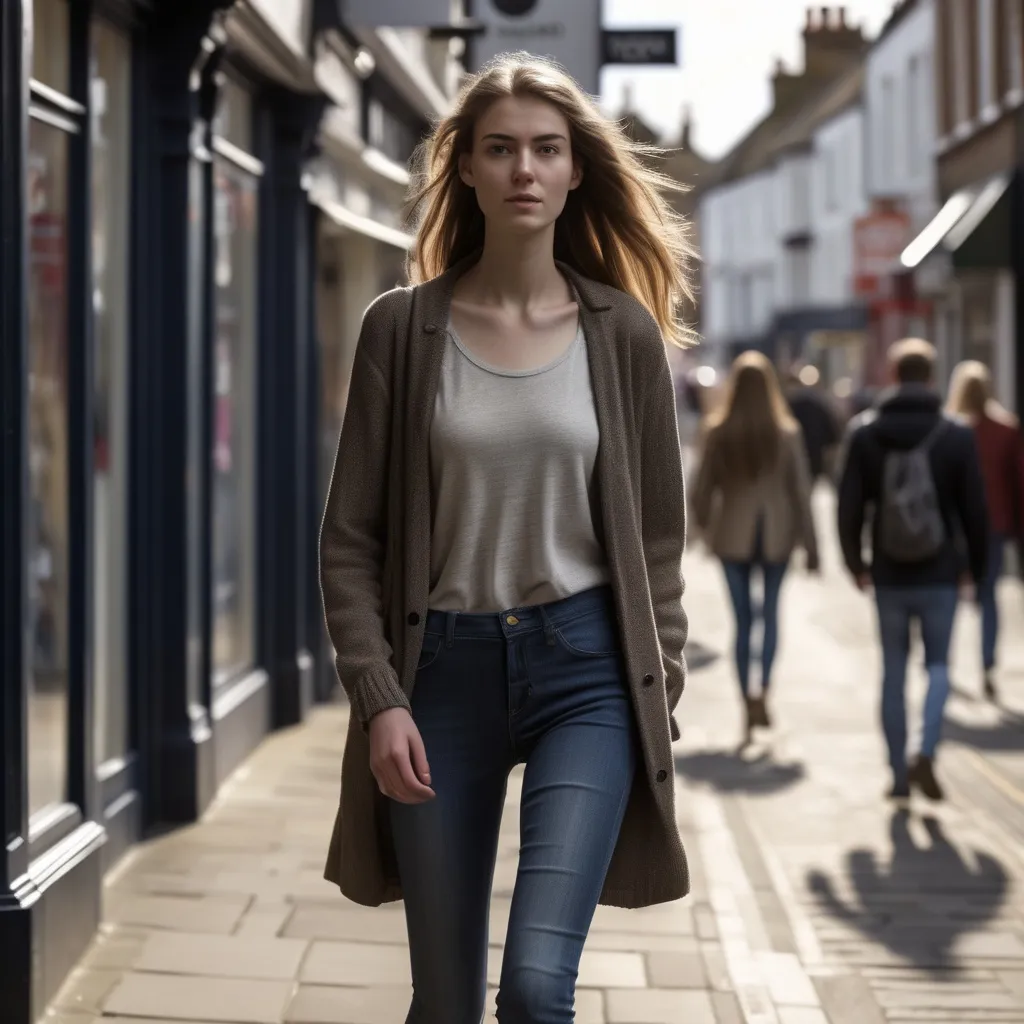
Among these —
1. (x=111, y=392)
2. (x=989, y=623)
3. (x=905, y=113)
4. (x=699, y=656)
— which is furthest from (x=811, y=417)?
(x=905, y=113)

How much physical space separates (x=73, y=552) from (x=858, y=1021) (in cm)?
247

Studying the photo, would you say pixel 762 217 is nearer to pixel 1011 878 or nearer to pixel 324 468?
pixel 324 468

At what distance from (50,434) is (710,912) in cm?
244

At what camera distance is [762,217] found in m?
64.1

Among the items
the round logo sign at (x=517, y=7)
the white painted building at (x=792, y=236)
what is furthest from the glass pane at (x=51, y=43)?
the white painted building at (x=792, y=236)

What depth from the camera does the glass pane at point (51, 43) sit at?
586 centimetres

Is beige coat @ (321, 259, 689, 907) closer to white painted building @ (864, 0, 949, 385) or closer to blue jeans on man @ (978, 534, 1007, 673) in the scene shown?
blue jeans on man @ (978, 534, 1007, 673)

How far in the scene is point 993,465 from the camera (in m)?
11.5

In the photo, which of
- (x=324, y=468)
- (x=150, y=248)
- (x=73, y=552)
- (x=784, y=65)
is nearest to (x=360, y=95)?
(x=324, y=468)

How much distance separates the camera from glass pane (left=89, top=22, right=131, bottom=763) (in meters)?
7.06

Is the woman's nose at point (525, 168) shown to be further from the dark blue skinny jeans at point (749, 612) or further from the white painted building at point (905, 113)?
the white painted building at point (905, 113)

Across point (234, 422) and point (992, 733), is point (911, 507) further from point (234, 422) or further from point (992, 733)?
point (234, 422)

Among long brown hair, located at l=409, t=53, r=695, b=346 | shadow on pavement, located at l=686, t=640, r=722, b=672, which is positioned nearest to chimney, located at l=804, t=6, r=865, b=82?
shadow on pavement, located at l=686, t=640, r=722, b=672

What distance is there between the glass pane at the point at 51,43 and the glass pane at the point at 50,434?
0.50ft
